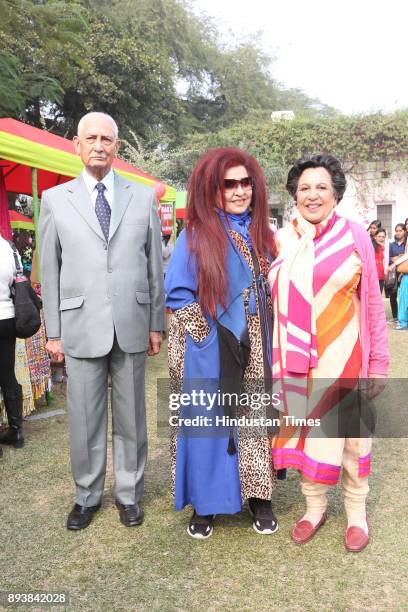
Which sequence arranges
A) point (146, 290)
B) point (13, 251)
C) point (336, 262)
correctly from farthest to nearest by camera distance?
1. point (13, 251)
2. point (146, 290)
3. point (336, 262)

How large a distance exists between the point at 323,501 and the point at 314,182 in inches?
58.6

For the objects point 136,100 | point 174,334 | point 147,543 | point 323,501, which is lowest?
point 147,543

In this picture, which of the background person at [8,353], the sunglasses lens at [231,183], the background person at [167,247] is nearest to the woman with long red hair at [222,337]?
the sunglasses lens at [231,183]

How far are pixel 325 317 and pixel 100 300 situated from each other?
1.02 metres

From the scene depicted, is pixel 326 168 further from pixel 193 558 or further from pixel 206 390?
pixel 193 558

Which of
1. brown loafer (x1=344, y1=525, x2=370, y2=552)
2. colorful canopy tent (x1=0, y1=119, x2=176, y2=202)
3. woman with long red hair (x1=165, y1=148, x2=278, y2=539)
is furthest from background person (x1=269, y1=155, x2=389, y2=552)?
colorful canopy tent (x1=0, y1=119, x2=176, y2=202)

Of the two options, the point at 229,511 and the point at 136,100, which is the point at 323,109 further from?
the point at 229,511

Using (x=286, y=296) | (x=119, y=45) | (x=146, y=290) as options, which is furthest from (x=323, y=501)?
(x=119, y=45)

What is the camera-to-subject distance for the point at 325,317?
242cm

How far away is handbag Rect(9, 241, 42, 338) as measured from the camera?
362cm

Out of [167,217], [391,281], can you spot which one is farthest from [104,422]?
[391,281]

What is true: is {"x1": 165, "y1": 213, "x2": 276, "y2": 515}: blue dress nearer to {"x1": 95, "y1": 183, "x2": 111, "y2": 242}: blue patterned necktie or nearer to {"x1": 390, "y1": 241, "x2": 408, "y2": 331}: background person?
{"x1": 95, "y1": 183, "x2": 111, "y2": 242}: blue patterned necktie

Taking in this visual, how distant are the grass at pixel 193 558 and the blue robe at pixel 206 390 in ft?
0.79

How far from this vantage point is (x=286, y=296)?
2.43 m
